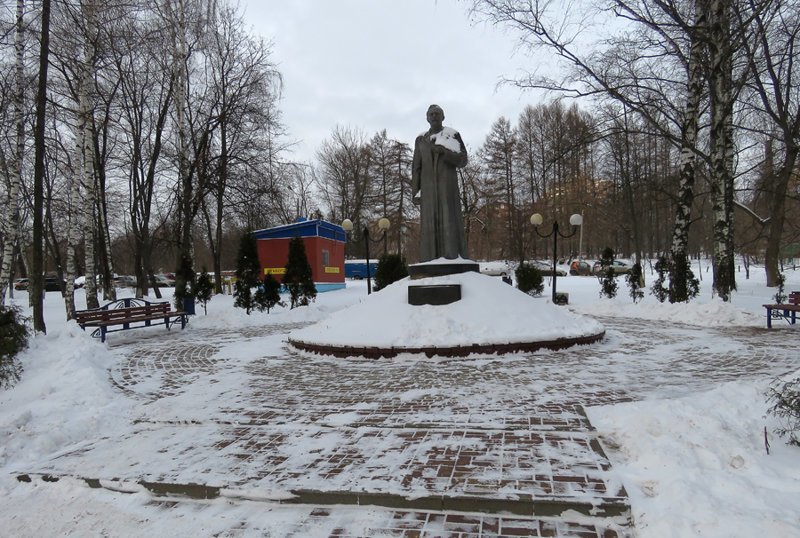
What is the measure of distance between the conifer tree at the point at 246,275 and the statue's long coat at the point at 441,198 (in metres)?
8.01

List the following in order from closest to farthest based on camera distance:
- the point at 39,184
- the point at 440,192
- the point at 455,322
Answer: the point at 455,322
the point at 39,184
the point at 440,192

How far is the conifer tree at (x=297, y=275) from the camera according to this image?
16.7 meters

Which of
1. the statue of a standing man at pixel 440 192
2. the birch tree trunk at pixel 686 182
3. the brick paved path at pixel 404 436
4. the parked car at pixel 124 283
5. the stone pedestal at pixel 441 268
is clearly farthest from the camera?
the parked car at pixel 124 283

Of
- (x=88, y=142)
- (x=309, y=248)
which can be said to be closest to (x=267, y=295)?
(x=88, y=142)

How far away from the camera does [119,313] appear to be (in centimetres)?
1109

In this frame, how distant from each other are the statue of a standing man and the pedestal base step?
123 cm

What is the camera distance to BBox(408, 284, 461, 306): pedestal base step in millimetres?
8789

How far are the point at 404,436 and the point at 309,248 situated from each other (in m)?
22.2

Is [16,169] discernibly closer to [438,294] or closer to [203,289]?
[203,289]

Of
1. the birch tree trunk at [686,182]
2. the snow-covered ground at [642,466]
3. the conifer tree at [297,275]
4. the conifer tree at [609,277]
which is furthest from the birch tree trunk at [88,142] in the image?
the conifer tree at [609,277]

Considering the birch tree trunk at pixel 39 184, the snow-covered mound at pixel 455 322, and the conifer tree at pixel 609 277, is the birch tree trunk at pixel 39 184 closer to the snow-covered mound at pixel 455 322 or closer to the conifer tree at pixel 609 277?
the snow-covered mound at pixel 455 322

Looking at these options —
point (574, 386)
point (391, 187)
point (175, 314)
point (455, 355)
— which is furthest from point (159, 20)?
point (391, 187)

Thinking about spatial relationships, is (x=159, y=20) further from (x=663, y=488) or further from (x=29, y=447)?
(x=663, y=488)

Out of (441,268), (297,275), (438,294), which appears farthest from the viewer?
(297,275)
